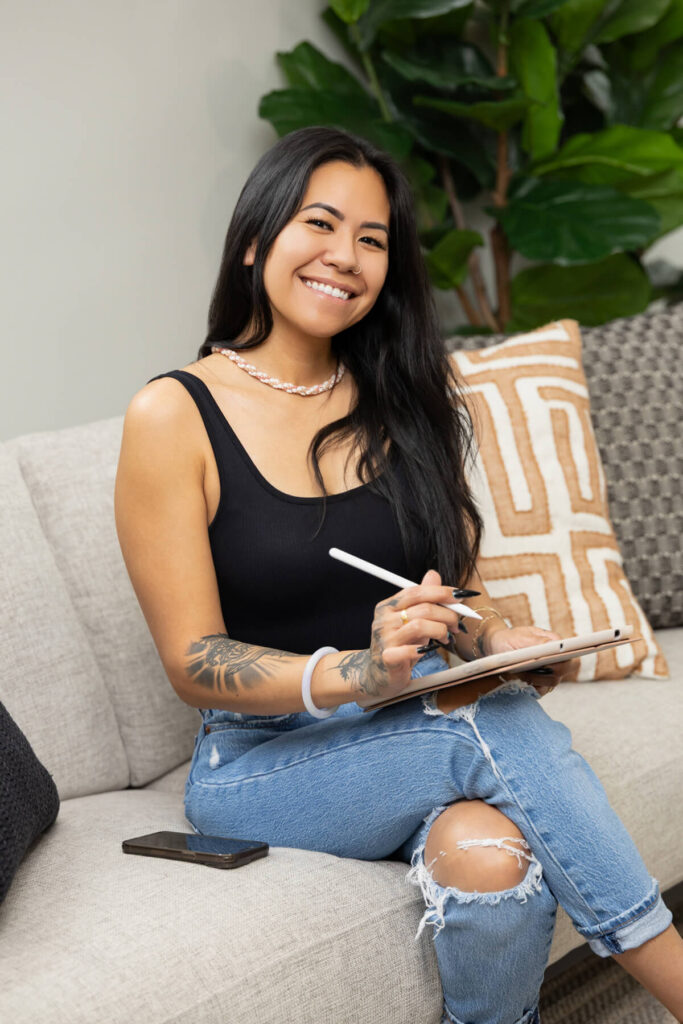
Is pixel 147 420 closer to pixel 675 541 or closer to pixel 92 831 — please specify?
pixel 92 831

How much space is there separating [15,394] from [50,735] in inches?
33.6

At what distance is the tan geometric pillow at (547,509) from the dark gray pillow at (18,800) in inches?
31.4

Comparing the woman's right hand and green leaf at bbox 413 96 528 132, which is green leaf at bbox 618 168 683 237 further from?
the woman's right hand

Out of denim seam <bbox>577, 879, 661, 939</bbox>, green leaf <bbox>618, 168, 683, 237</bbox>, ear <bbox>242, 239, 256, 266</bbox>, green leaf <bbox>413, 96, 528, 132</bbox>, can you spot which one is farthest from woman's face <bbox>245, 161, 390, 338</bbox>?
green leaf <bbox>618, 168, 683, 237</bbox>

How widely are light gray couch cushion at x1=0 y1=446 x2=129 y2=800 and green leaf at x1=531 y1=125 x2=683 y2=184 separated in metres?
1.65

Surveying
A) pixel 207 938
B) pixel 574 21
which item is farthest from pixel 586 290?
pixel 207 938

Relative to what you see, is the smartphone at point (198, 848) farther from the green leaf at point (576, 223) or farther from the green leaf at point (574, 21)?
the green leaf at point (574, 21)

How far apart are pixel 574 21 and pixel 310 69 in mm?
664

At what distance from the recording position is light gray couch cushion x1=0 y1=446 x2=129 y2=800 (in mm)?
1374

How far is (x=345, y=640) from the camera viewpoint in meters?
1.32

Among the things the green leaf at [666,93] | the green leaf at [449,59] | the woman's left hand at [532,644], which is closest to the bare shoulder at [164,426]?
the woman's left hand at [532,644]

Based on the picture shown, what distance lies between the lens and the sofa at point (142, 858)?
923 millimetres

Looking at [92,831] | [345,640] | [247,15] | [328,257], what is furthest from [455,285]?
[92,831]

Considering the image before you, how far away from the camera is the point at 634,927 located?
1.02 metres
